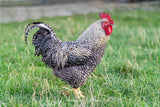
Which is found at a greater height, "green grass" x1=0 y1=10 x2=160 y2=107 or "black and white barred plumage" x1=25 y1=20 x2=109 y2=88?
"black and white barred plumage" x1=25 y1=20 x2=109 y2=88

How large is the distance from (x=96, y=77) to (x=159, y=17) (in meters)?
7.04

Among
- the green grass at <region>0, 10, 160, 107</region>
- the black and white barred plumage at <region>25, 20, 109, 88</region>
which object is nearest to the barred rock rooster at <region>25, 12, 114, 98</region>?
the black and white barred plumage at <region>25, 20, 109, 88</region>

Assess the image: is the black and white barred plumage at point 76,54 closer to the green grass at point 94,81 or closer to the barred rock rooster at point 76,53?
the barred rock rooster at point 76,53

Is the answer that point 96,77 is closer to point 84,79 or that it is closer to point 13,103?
point 84,79

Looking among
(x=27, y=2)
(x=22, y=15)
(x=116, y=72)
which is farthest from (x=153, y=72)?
Result: (x=27, y=2)

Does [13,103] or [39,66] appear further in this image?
[39,66]

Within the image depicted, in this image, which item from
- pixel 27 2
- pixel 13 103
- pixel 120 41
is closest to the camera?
pixel 13 103

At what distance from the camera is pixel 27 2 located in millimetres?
14438

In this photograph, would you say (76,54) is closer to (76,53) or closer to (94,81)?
(76,53)

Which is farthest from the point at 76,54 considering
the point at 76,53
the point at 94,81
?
the point at 94,81

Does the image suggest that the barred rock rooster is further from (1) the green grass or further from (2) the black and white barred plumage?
(1) the green grass

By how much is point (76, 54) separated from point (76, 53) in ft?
0.05

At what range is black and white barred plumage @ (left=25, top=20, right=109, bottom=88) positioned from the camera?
3.76m

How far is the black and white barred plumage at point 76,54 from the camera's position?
3756 mm
